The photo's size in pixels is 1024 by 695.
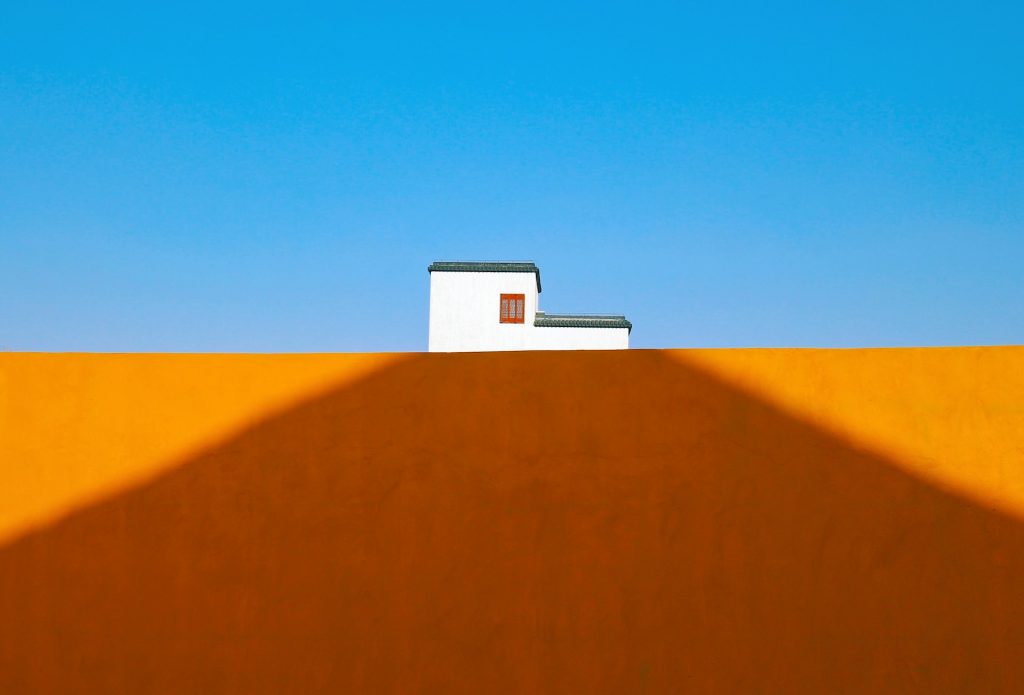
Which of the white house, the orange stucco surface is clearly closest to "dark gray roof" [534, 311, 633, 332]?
the white house

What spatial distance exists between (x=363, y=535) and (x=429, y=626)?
54 cm

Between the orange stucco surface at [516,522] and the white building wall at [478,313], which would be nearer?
the orange stucco surface at [516,522]

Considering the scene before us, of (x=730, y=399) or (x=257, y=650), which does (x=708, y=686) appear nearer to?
(x=730, y=399)

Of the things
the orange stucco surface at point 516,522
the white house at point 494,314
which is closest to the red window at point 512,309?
the white house at point 494,314

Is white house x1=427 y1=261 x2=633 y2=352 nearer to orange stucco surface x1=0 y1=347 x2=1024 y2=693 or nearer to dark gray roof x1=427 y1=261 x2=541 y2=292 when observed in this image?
dark gray roof x1=427 y1=261 x2=541 y2=292

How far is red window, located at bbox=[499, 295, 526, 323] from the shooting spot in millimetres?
38156

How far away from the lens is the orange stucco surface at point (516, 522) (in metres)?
3.80

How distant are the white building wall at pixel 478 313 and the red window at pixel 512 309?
186 millimetres

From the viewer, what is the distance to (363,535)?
4.15 m

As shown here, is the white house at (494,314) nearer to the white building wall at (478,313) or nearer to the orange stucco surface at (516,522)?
the white building wall at (478,313)

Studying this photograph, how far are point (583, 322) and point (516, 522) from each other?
33.8m

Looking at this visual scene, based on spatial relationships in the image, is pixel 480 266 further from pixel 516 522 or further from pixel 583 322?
pixel 516 522

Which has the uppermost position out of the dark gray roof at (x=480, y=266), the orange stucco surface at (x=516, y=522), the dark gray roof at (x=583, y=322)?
the dark gray roof at (x=480, y=266)

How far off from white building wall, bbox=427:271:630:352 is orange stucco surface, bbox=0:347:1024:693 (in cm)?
3340
